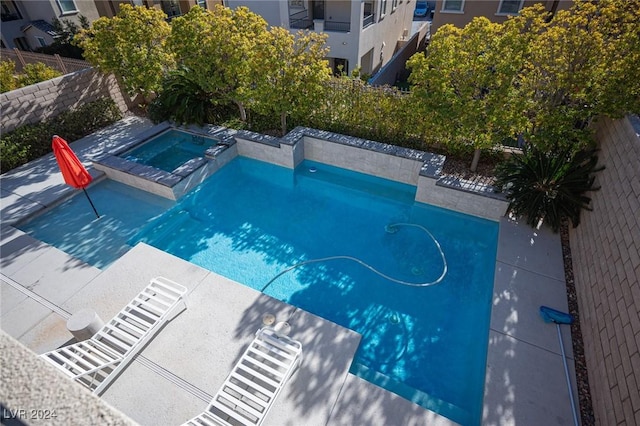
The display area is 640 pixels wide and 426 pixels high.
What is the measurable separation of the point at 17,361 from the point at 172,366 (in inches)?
175

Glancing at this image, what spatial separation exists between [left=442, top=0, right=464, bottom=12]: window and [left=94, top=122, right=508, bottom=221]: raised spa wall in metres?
11.0

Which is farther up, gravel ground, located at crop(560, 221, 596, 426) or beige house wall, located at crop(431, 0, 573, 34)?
beige house wall, located at crop(431, 0, 573, 34)

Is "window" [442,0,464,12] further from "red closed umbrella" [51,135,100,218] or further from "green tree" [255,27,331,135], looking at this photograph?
"red closed umbrella" [51,135,100,218]

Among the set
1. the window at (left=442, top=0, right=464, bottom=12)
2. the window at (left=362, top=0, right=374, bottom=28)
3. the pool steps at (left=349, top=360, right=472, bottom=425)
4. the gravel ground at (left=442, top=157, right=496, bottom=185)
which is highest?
the window at (left=442, top=0, right=464, bottom=12)

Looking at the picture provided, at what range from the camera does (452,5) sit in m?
16.6

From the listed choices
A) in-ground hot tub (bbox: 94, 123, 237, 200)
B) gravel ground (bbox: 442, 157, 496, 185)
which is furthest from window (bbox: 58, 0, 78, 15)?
gravel ground (bbox: 442, 157, 496, 185)

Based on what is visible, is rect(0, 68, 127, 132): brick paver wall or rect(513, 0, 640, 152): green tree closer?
rect(513, 0, 640, 152): green tree

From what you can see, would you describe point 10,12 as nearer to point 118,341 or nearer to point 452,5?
point 452,5

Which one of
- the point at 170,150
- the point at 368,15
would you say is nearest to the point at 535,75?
the point at 170,150

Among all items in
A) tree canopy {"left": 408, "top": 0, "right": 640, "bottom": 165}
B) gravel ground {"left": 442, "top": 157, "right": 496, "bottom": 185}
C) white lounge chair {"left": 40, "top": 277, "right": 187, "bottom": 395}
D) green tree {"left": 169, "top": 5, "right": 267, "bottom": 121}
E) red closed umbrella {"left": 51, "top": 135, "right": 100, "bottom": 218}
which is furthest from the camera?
green tree {"left": 169, "top": 5, "right": 267, "bottom": 121}

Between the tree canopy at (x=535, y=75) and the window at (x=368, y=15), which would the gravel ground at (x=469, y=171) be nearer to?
the tree canopy at (x=535, y=75)

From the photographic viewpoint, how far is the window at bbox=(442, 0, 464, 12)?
1628 centimetres

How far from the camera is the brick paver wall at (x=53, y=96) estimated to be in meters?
10.9

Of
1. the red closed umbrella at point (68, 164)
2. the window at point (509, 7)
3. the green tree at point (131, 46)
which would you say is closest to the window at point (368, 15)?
the window at point (509, 7)
